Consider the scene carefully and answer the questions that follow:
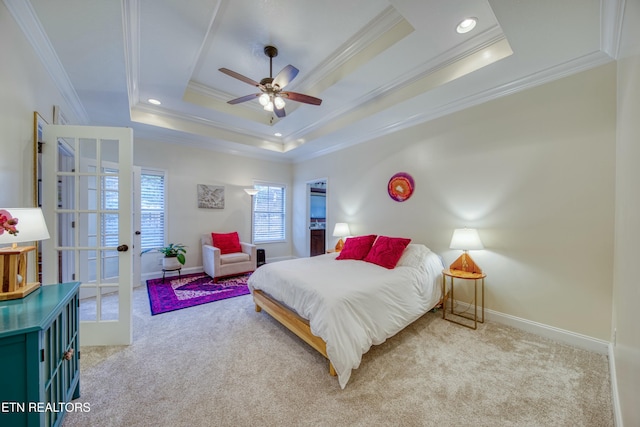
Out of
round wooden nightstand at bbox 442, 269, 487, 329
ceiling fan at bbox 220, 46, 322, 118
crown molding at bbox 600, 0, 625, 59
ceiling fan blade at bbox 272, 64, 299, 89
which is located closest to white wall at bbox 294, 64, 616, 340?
round wooden nightstand at bbox 442, 269, 487, 329

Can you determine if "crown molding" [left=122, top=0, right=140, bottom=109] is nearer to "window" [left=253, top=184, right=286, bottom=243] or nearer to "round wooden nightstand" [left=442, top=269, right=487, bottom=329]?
"window" [left=253, top=184, right=286, bottom=243]

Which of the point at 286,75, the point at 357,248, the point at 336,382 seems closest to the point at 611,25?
the point at 286,75

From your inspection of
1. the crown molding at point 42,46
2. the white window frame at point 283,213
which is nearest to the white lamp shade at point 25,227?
the crown molding at point 42,46

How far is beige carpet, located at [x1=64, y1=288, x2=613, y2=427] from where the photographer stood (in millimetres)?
1537

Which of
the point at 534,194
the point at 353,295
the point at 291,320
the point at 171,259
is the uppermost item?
the point at 534,194

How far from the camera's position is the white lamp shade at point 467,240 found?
2729 millimetres

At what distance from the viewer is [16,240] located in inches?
50.4

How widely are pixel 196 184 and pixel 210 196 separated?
0.36 metres

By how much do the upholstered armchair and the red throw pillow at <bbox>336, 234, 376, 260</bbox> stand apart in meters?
2.10

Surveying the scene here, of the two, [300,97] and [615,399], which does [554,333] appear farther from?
[300,97]

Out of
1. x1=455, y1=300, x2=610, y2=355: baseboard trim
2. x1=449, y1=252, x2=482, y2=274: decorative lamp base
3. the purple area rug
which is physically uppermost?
x1=449, y1=252, x2=482, y2=274: decorative lamp base

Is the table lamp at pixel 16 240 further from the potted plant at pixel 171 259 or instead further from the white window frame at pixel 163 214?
the white window frame at pixel 163 214

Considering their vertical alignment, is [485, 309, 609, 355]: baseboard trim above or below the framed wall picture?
below

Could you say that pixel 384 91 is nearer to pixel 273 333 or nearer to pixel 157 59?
pixel 157 59
